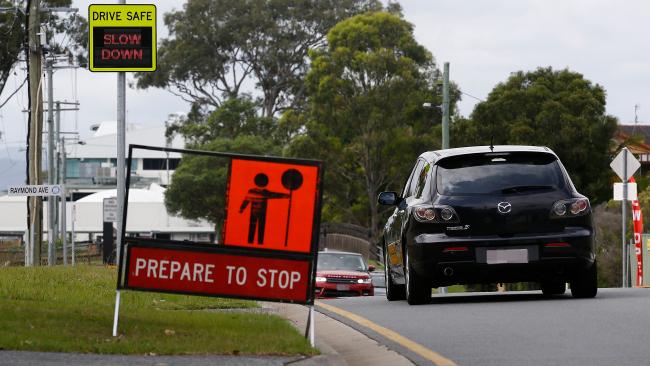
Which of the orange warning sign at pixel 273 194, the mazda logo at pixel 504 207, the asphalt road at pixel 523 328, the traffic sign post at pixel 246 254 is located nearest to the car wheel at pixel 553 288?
the asphalt road at pixel 523 328

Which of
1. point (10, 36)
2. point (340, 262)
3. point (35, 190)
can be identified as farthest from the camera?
point (10, 36)

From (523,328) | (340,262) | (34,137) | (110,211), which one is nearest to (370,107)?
(110,211)

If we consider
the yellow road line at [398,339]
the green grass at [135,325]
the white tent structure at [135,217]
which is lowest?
the white tent structure at [135,217]

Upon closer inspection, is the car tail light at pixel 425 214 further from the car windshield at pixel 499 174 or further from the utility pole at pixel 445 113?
the utility pole at pixel 445 113

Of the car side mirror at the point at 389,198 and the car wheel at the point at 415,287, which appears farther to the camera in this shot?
the car side mirror at the point at 389,198

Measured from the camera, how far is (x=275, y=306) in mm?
15203

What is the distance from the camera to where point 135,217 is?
90.3 m

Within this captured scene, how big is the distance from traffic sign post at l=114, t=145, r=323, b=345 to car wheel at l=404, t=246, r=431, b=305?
449cm

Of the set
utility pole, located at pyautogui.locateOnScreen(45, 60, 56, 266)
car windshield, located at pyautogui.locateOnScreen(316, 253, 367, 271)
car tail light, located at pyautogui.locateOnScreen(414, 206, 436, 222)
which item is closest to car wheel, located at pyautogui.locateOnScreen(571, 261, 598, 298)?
car tail light, located at pyautogui.locateOnScreen(414, 206, 436, 222)

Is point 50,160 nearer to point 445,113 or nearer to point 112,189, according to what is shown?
point 445,113

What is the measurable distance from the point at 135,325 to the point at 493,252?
4.52 m

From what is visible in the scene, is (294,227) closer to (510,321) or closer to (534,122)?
(510,321)

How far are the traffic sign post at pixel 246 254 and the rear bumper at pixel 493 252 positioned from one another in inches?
162

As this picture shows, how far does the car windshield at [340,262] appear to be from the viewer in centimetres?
2625
